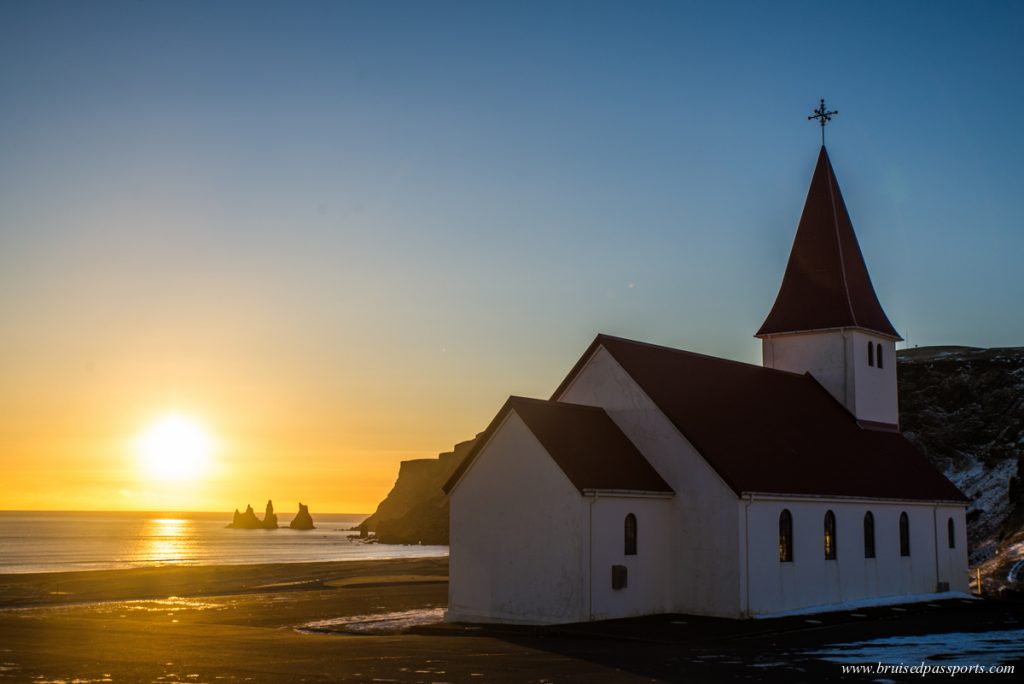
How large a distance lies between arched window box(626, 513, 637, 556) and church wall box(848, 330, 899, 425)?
1531 centimetres

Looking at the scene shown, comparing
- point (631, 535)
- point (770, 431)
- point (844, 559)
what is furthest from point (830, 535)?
point (631, 535)

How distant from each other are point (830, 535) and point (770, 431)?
3877 mm

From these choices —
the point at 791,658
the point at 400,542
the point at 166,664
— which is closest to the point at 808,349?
the point at 791,658

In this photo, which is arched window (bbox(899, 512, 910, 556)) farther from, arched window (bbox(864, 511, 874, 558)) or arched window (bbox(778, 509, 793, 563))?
arched window (bbox(778, 509, 793, 563))

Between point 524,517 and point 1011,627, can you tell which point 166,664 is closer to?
point 524,517

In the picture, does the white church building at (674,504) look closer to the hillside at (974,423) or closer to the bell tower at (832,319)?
the bell tower at (832,319)

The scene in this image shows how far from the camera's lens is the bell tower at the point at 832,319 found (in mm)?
42500

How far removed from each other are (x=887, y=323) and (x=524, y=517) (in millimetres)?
21982

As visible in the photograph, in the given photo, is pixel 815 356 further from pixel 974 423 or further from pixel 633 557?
pixel 974 423

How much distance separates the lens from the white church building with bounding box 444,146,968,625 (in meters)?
29.7

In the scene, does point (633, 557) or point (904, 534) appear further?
point (904, 534)

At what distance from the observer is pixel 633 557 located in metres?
30.6

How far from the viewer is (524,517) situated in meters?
30.2

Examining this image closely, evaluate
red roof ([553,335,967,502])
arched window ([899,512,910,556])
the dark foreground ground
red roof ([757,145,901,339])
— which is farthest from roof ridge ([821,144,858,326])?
the dark foreground ground
